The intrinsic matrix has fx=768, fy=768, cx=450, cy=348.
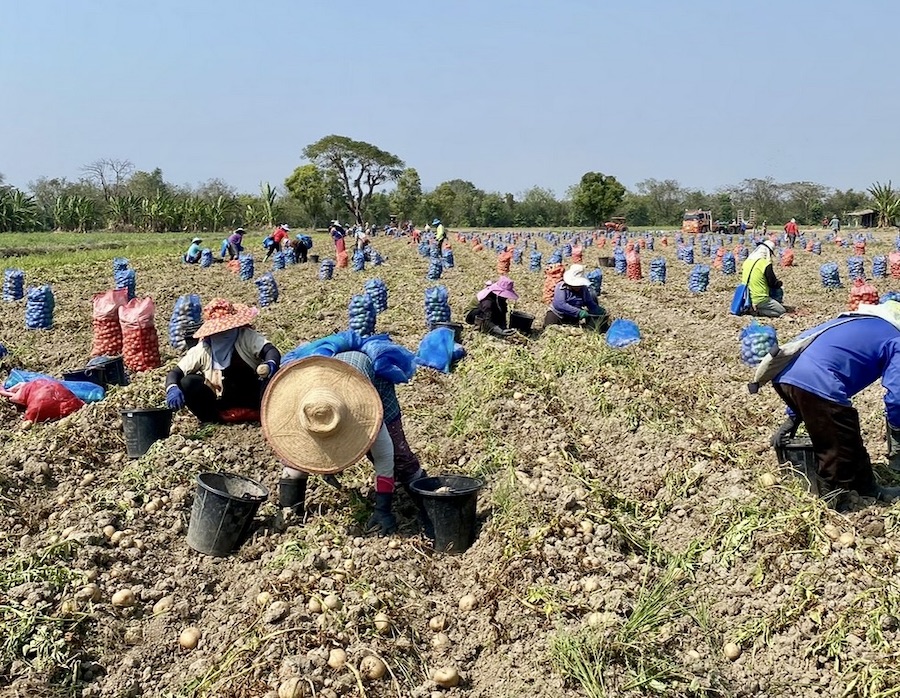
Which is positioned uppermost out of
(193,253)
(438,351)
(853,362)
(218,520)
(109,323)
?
(193,253)

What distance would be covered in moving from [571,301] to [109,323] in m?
5.07

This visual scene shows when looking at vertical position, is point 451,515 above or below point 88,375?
below

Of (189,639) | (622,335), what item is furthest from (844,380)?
(622,335)

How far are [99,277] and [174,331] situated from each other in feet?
27.2

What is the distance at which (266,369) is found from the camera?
4.59 metres

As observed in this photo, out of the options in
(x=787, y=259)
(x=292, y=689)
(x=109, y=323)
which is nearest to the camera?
(x=292, y=689)

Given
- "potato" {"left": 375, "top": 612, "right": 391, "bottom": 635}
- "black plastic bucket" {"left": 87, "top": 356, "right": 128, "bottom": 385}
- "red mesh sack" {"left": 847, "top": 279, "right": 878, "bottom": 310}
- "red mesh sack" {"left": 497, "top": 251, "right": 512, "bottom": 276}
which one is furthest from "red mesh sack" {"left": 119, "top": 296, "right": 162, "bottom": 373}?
"red mesh sack" {"left": 497, "top": 251, "right": 512, "bottom": 276}

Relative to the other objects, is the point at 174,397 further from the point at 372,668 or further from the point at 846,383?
the point at 846,383

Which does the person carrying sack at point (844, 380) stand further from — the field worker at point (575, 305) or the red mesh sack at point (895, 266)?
the red mesh sack at point (895, 266)

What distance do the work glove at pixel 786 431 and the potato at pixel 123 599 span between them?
3.46m

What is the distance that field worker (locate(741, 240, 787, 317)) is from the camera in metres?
9.82

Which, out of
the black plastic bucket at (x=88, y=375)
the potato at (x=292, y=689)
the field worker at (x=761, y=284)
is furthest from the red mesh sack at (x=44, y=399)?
the field worker at (x=761, y=284)

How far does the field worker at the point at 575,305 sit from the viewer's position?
29.5 ft

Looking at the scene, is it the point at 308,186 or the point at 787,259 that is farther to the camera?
the point at 308,186
